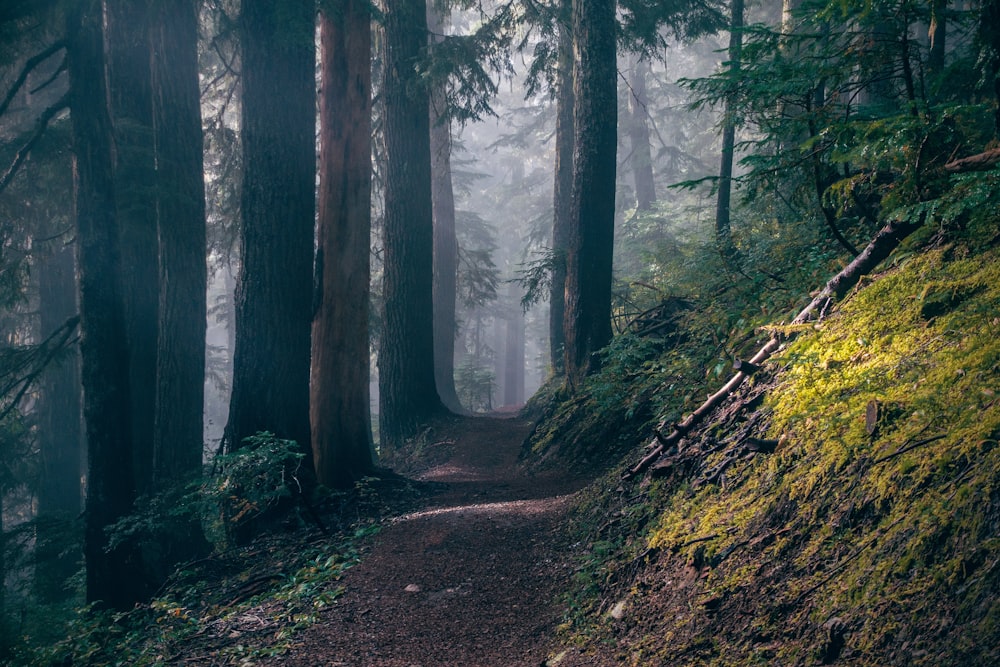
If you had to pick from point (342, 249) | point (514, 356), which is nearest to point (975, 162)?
point (342, 249)

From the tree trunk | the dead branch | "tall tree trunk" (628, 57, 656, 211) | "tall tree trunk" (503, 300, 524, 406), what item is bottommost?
"tall tree trunk" (503, 300, 524, 406)

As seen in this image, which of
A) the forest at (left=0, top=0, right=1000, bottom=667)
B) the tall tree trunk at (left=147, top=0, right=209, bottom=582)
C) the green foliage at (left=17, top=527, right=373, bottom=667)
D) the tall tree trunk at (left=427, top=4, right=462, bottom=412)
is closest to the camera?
the forest at (left=0, top=0, right=1000, bottom=667)

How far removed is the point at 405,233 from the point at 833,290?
9188 millimetres

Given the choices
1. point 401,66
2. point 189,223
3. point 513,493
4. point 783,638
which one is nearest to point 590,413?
point 513,493

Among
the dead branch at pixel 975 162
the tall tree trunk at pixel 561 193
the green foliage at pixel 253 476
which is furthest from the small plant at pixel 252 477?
the tall tree trunk at pixel 561 193

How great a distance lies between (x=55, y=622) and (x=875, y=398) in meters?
11.0

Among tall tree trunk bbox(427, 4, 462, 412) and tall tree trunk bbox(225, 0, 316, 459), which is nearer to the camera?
tall tree trunk bbox(225, 0, 316, 459)

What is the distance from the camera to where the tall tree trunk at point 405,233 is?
12406mm

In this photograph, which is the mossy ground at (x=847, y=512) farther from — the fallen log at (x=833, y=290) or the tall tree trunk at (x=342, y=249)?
the tall tree trunk at (x=342, y=249)

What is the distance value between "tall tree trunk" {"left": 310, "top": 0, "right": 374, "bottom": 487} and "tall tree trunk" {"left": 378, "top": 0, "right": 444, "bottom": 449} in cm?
349

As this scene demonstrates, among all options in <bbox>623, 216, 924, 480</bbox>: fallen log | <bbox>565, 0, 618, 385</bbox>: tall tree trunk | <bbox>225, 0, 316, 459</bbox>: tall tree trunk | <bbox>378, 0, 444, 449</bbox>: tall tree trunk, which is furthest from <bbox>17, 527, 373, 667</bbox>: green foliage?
<bbox>378, 0, 444, 449</bbox>: tall tree trunk

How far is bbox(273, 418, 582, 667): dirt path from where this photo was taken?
4254 mm

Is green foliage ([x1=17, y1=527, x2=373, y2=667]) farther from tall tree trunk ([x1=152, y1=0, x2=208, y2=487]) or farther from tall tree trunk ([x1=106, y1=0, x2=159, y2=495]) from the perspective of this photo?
tall tree trunk ([x1=106, y1=0, x2=159, y2=495])

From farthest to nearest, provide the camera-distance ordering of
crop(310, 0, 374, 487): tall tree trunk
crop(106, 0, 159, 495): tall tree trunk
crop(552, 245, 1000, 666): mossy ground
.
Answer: crop(106, 0, 159, 495): tall tree trunk → crop(310, 0, 374, 487): tall tree trunk → crop(552, 245, 1000, 666): mossy ground
